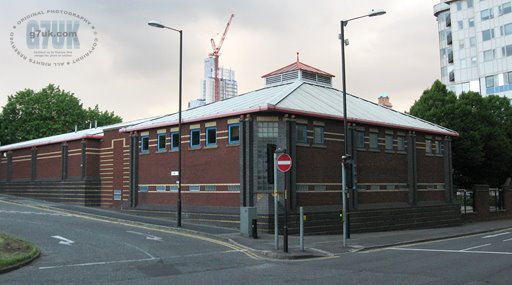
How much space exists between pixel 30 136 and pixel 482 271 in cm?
6368

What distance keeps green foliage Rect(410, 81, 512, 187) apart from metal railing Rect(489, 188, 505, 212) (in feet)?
4.07

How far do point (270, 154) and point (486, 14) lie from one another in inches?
2523

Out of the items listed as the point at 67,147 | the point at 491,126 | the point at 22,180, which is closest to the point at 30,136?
the point at 22,180

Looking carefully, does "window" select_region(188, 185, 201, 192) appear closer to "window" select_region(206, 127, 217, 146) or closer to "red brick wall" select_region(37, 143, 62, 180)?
"window" select_region(206, 127, 217, 146)

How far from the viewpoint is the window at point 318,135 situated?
27.5 metres

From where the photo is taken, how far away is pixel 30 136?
218 ft

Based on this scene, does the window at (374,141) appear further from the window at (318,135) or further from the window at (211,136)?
the window at (211,136)

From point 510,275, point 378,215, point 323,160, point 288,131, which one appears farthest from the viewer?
point 378,215

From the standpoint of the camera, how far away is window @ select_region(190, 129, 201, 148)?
94.8 feet

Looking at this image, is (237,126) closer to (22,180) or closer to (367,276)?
(367,276)

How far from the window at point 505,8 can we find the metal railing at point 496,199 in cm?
3468

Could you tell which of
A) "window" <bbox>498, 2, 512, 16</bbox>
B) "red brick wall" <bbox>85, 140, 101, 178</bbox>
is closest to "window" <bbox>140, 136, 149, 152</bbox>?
"red brick wall" <bbox>85, 140, 101, 178</bbox>

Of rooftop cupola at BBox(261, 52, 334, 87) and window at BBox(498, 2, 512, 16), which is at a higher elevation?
window at BBox(498, 2, 512, 16)

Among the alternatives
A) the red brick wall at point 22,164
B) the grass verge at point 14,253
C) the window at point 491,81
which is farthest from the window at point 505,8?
the grass verge at point 14,253
